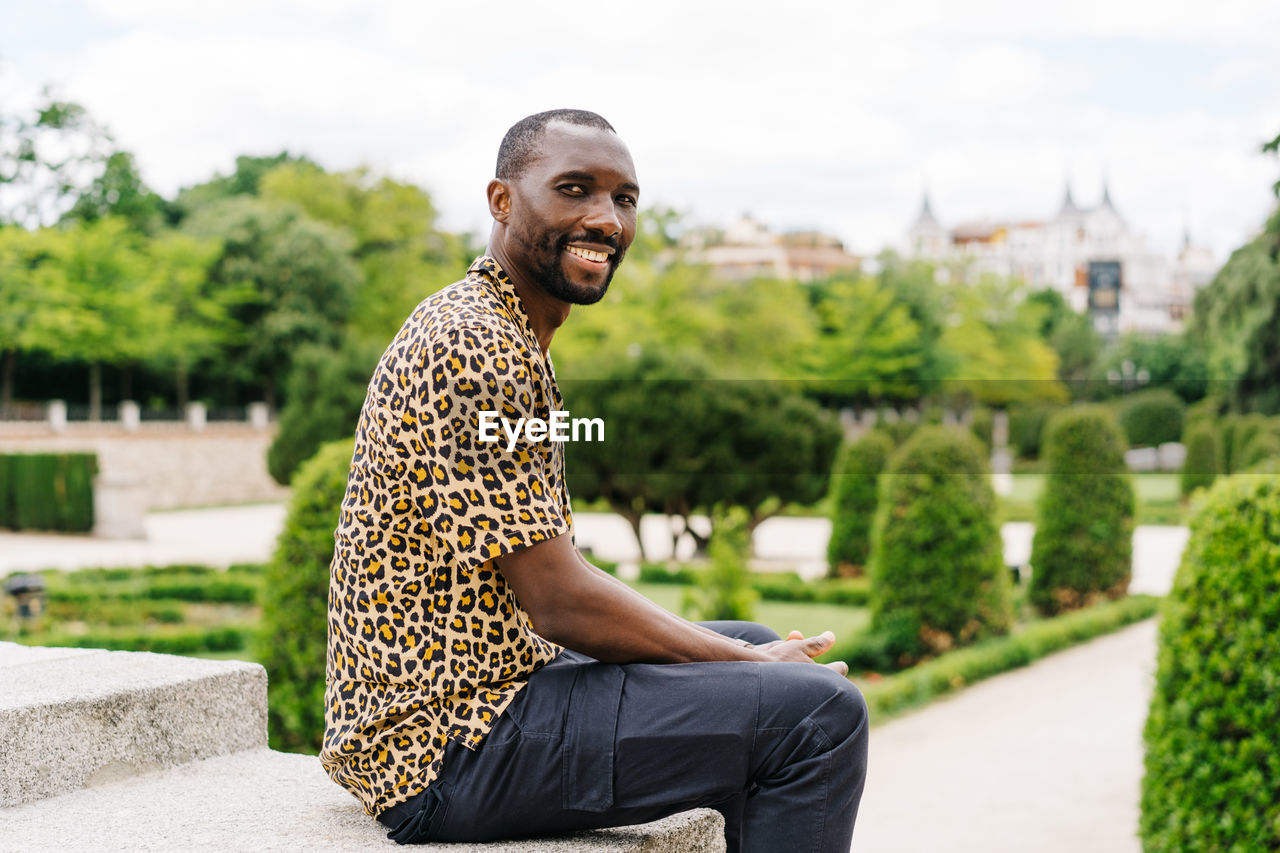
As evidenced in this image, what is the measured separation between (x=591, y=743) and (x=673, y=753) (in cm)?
14

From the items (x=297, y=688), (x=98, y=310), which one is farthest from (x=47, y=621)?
(x=98, y=310)

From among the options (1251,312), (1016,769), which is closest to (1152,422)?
(1251,312)

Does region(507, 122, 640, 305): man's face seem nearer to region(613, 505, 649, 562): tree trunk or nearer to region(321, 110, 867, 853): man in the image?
region(321, 110, 867, 853): man

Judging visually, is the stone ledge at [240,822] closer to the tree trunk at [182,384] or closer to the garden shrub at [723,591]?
the garden shrub at [723,591]

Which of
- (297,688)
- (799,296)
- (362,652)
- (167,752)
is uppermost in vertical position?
(799,296)

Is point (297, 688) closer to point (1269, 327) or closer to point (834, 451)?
point (834, 451)

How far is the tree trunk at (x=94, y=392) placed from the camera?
3420cm

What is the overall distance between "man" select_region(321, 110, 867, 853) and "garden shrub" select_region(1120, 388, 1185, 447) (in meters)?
38.4

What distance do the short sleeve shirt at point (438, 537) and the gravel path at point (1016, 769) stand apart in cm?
310

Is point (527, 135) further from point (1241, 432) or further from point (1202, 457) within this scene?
point (1241, 432)

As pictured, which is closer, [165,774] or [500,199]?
[500,199]

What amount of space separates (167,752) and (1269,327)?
21137mm

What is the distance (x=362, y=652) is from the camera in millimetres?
2186

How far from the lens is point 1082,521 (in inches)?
485
